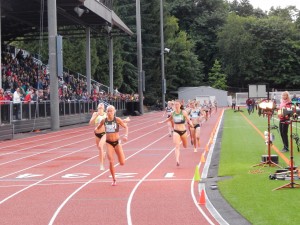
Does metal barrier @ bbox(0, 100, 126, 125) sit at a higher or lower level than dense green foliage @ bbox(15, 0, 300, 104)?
lower

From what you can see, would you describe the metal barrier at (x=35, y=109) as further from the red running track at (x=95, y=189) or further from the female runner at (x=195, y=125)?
the female runner at (x=195, y=125)

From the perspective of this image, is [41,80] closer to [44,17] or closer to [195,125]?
[44,17]

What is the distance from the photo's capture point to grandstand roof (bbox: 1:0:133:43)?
39.2m

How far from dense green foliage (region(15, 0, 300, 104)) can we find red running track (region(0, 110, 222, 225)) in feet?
203

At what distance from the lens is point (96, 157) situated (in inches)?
779

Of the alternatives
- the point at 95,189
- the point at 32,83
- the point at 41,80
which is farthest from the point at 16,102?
the point at 95,189

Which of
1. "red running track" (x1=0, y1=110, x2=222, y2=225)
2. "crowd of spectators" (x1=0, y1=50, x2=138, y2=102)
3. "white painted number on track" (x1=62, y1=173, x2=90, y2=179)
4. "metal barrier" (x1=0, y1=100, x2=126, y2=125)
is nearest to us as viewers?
"red running track" (x1=0, y1=110, x2=222, y2=225)

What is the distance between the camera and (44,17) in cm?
4462

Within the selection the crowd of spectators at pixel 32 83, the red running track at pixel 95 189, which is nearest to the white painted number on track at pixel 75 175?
the red running track at pixel 95 189

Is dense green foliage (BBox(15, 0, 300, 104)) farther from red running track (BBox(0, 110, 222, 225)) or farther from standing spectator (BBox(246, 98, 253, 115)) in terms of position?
red running track (BBox(0, 110, 222, 225))

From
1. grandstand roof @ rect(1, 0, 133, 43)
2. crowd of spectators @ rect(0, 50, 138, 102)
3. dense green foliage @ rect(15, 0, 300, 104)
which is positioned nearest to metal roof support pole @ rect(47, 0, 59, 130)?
crowd of spectators @ rect(0, 50, 138, 102)

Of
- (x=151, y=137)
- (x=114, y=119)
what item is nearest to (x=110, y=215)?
(x=114, y=119)

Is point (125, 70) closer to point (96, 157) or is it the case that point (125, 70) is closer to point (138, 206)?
→ point (96, 157)

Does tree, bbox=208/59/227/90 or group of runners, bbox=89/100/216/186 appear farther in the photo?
tree, bbox=208/59/227/90
